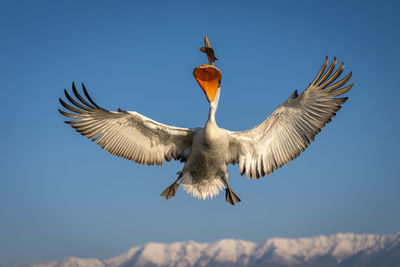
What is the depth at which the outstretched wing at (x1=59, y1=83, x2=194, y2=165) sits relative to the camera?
357 inches

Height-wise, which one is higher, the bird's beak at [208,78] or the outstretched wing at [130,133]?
the bird's beak at [208,78]

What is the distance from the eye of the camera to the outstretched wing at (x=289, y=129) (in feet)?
28.6

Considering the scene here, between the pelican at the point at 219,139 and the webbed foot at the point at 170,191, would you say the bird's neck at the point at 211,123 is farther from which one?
the webbed foot at the point at 170,191

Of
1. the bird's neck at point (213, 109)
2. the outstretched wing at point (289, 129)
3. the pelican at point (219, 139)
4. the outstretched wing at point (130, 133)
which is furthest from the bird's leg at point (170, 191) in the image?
the bird's neck at point (213, 109)

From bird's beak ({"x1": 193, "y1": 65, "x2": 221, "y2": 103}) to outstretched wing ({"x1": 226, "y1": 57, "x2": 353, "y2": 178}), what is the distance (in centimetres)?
121

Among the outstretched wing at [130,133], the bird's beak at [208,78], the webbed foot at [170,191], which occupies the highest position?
the bird's beak at [208,78]

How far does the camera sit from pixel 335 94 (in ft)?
28.6

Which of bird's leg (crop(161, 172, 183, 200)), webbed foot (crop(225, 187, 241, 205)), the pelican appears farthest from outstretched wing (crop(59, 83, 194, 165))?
webbed foot (crop(225, 187, 241, 205))

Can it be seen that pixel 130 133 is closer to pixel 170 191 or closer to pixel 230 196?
pixel 170 191

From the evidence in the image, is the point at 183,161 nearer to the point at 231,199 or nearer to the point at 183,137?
the point at 183,137

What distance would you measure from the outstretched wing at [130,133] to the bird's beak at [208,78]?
1.14m

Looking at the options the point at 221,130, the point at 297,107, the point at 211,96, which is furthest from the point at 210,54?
the point at 297,107

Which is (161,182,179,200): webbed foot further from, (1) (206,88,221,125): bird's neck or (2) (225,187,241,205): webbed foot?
(1) (206,88,221,125): bird's neck

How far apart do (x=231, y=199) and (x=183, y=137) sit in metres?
1.66
